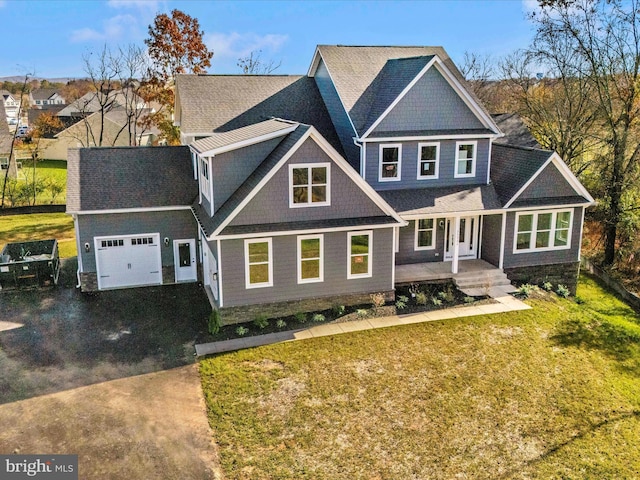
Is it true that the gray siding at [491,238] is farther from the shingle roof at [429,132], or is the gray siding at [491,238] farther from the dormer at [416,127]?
the shingle roof at [429,132]

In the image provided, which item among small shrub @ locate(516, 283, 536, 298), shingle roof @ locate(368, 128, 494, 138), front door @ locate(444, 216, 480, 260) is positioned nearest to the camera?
small shrub @ locate(516, 283, 536, 298)

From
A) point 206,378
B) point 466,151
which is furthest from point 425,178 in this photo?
point 206,378

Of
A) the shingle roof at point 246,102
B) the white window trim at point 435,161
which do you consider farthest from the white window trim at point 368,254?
the shingle roof at point 246,102

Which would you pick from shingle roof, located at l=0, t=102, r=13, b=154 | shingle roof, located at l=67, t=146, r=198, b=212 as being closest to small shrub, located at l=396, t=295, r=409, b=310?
shingle roof, located at l=67, t=146, r=198, b=212

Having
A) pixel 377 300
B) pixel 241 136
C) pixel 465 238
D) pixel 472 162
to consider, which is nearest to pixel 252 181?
pixel 241 136

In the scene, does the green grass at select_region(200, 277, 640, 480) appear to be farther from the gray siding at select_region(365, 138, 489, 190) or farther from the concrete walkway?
the gray siding at select_region(365, 138, 489, 190)

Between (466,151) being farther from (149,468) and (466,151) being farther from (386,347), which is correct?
(149,468)
